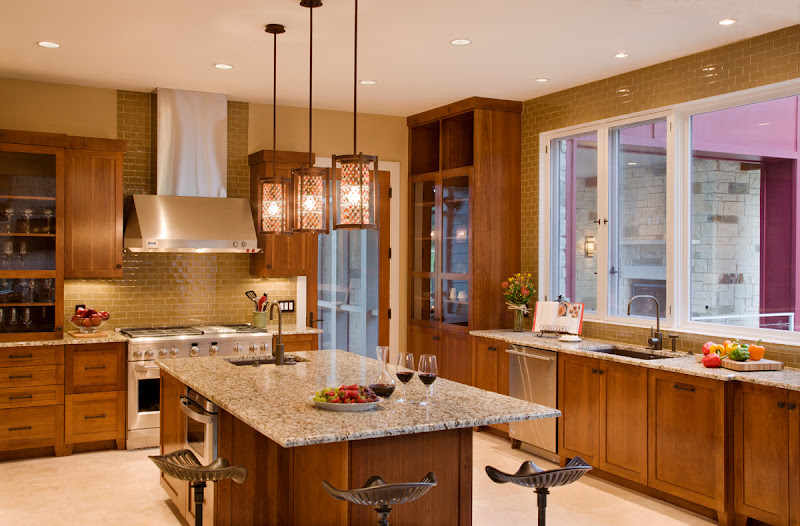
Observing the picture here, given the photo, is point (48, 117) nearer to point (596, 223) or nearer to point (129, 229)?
point (129, 229)

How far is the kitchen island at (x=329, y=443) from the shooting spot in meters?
2.94

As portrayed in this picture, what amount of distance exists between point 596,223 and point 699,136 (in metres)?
1.12

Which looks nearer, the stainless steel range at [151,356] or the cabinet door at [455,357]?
the stainless steel range at [151,356]

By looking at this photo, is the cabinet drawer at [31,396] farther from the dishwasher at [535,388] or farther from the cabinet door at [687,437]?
the cabinet door at [687,437]

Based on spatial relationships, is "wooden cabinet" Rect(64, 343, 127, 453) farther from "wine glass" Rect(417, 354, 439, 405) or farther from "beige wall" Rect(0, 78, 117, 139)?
"wine glass" Rect(417, 354, 439, 405)

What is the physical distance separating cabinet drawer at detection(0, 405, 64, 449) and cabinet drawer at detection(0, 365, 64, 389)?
192 millimetres

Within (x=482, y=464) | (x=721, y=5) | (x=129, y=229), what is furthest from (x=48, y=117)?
(x=721, y=5)

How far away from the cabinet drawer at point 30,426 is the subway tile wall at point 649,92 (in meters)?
4.09

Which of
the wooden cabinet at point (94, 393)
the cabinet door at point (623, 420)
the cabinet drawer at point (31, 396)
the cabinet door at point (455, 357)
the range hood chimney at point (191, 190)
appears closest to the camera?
the cabinet door at point (623, 420)

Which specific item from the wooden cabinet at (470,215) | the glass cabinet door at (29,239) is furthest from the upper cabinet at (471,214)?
the glass cabinet door at (29,239)

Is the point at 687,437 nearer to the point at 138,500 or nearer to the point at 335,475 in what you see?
the point at 335,475

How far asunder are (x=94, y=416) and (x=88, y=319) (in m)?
0.76

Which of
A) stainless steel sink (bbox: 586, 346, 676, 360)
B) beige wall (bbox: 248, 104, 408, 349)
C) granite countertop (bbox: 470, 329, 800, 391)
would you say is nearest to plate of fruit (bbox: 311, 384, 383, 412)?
granite countertop (bbox: 470, 329, 800, 391)

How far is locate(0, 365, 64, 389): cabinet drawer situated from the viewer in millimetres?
5535
